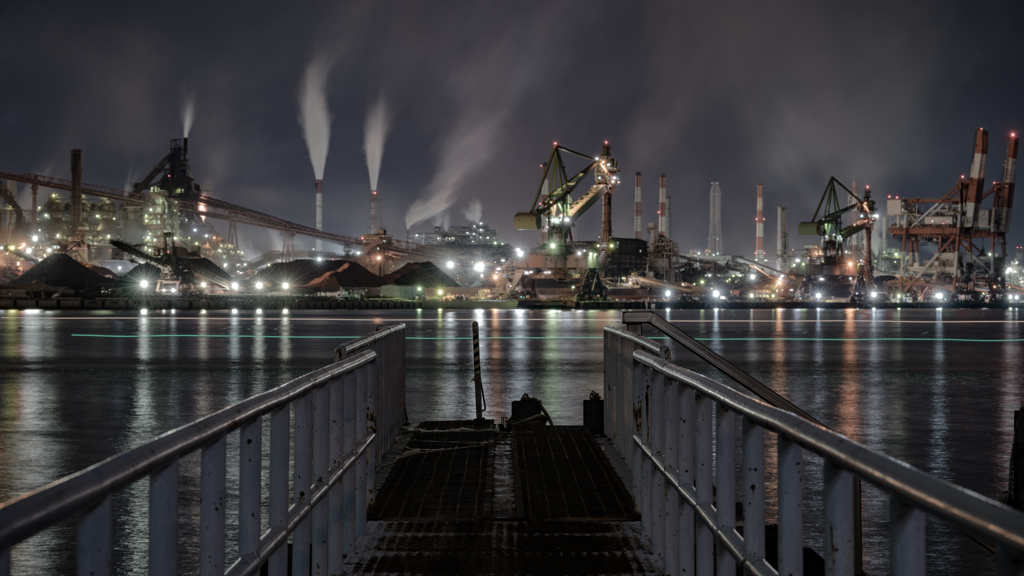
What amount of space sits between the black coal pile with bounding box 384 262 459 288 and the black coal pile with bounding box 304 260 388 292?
332 cm

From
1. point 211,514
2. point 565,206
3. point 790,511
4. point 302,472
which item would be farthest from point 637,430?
point 565,206

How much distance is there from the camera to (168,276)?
9556 cm

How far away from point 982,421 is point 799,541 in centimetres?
1209

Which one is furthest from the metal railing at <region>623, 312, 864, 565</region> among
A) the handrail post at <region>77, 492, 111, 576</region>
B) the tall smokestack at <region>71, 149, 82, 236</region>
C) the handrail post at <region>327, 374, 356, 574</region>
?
the tall smokestack at <region>71, 149, 82, 236</region>

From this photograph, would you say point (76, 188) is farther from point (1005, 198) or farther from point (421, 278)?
point (1005, 198)

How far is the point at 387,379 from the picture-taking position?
8906mm

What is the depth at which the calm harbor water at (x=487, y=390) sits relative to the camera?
7664 millimetres

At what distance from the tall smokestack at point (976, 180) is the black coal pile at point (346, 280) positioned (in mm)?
109095

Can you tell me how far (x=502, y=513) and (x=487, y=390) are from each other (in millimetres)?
9983

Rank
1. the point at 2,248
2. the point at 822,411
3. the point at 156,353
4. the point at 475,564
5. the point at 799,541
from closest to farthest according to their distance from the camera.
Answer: the point at 799,541 → the point at 475,564 → the point at 822,411 → the point at 156,353 → the point at 2,248

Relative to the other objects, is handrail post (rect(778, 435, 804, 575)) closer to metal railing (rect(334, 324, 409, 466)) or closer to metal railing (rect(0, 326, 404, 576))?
metal railing (rect(0, 326, 404, 576))

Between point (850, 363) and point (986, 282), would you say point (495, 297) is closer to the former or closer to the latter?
point (850, 363)

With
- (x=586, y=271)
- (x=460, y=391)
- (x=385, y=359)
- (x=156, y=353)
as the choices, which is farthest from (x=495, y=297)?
(x=385, y=359)

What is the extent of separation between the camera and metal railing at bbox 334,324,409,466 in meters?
7.57
